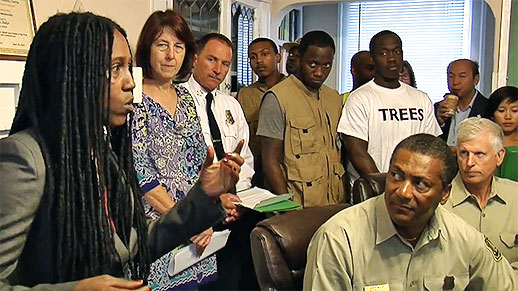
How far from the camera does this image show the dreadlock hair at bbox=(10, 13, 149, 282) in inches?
38.7

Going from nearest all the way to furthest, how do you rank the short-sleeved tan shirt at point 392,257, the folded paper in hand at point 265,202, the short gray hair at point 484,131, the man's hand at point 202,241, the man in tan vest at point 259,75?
the short-sleeved tan shirt at point 392,257 → the man's hand at point 202,241 → the short gray hair at point 484,131 → the folded paper in hand at point 265,202 → the man in tan vest at point 259,75

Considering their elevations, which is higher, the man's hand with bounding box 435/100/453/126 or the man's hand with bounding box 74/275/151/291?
the man's hand with bounding box 435/100/453/126

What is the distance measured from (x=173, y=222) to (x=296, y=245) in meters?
0.52

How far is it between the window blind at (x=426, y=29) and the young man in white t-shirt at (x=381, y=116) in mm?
2977

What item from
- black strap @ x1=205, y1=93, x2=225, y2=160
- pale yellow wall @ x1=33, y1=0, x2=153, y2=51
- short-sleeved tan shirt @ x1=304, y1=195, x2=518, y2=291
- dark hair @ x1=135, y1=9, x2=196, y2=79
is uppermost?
pale yellow wall @ x1=33, y1=0, x2=153, y2=51

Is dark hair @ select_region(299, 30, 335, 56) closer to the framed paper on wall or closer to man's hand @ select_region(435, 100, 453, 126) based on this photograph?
man's hand @ select_region(435, 100, 453, 126)

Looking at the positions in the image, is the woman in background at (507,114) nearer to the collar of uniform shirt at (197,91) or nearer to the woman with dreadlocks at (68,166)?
the collar of uniform shirt at (197,91)

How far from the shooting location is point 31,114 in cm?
98

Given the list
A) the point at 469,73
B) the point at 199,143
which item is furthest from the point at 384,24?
the point at 199,143

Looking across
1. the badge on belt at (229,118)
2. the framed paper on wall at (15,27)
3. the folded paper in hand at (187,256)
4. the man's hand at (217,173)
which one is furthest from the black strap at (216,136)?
the man's hand at (217,173)

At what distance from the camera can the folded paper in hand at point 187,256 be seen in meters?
1.90

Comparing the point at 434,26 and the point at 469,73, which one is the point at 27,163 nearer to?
the point at 469,73

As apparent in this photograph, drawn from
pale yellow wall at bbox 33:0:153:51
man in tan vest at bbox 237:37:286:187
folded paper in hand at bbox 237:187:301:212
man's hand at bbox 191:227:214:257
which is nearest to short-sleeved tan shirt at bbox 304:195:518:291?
man's hand at bbox 191:227:214:257

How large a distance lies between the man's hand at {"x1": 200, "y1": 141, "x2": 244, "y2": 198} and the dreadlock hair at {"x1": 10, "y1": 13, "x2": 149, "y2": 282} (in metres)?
0.22
